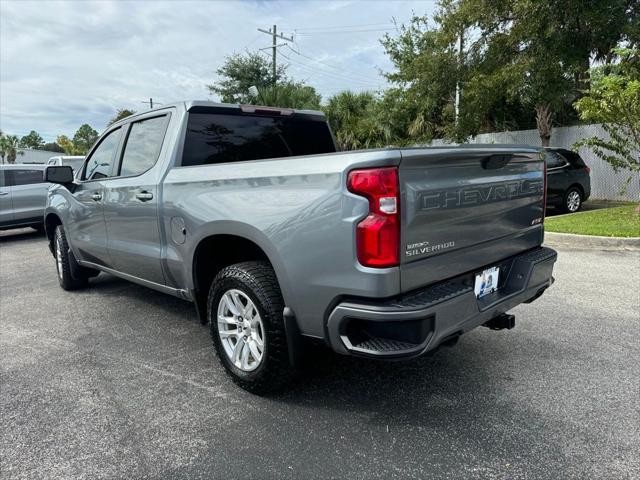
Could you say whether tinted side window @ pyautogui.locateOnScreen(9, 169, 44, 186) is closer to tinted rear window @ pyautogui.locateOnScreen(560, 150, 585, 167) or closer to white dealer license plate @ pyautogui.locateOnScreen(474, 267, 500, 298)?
white dealer license plate @ pyautogui.locateOnScreen(474, 267, 500, 298)

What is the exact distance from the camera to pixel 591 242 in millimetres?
7801

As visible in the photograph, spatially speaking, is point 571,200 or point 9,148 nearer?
point 571,200

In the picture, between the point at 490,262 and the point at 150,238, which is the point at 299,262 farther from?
the point at 150,238

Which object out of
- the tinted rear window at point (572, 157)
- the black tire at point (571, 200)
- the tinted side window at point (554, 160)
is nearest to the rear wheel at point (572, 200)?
the black tire at point (571, 200)

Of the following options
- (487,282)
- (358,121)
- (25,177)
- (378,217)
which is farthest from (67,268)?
(358,121)

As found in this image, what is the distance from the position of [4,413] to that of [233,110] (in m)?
2.63

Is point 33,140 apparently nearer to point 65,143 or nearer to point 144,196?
point 65,143

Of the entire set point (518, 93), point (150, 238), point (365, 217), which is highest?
point (518, 93)

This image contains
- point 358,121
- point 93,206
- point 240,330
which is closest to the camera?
point 240,330

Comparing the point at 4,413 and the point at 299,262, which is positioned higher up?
the point at 299,262

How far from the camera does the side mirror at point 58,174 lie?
5023 mm

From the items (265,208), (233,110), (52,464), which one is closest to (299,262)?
(265,208)

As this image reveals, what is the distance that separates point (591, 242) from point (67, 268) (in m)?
7.61

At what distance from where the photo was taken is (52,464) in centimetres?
248
